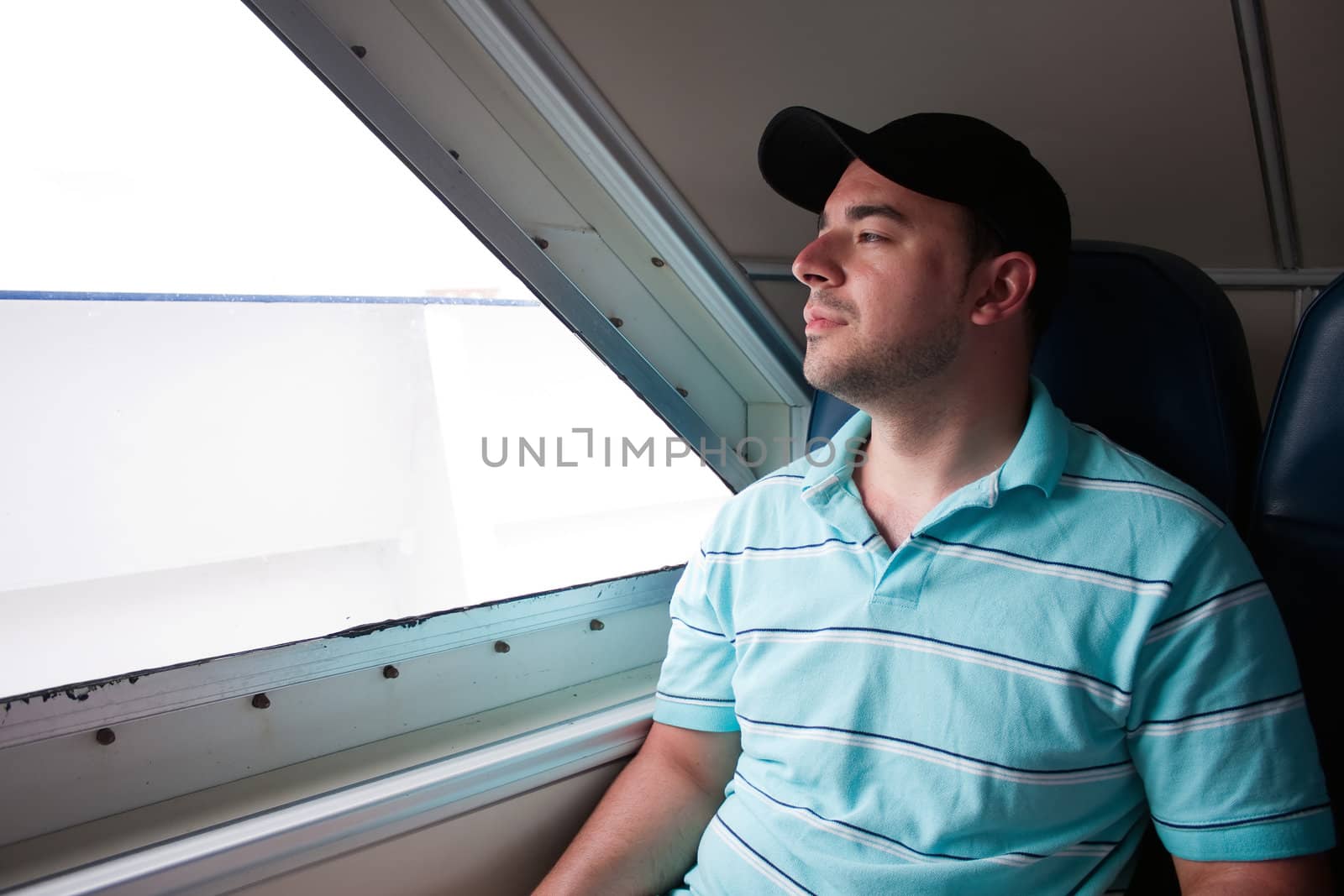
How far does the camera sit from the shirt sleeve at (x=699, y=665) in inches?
50.2

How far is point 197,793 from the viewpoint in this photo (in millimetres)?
1170

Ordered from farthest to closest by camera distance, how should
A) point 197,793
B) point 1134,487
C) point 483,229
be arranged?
point 483,229
point 197,793
point 1134,487

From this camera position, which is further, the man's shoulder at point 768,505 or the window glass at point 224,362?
the man's shoulder at point 768,505

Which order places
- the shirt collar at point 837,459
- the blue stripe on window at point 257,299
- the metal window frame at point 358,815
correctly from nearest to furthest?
the metal window frame at point 358,815
the blue stripe on window at point 257,299
the shirt collar at point 837,459

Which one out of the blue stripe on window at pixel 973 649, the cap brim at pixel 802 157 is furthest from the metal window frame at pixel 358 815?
the cap brim at pixel 802 157

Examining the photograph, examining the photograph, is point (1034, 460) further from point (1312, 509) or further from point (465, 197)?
point (465, 197)

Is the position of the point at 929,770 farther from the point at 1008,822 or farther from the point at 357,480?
the point at 357,480

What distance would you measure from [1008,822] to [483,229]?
3.38ft

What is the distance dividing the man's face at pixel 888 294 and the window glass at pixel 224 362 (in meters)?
0.53

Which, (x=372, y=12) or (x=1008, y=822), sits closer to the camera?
(x=1008, y=822)

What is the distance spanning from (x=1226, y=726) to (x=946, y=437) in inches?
16.9

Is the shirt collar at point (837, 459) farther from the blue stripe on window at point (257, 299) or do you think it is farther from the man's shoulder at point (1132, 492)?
the blue stripe on window at point (257, 299)

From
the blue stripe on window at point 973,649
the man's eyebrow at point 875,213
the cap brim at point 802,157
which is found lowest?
the blue stripe on window at point 973,649

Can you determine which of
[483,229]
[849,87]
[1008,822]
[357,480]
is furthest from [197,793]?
[849,87]
